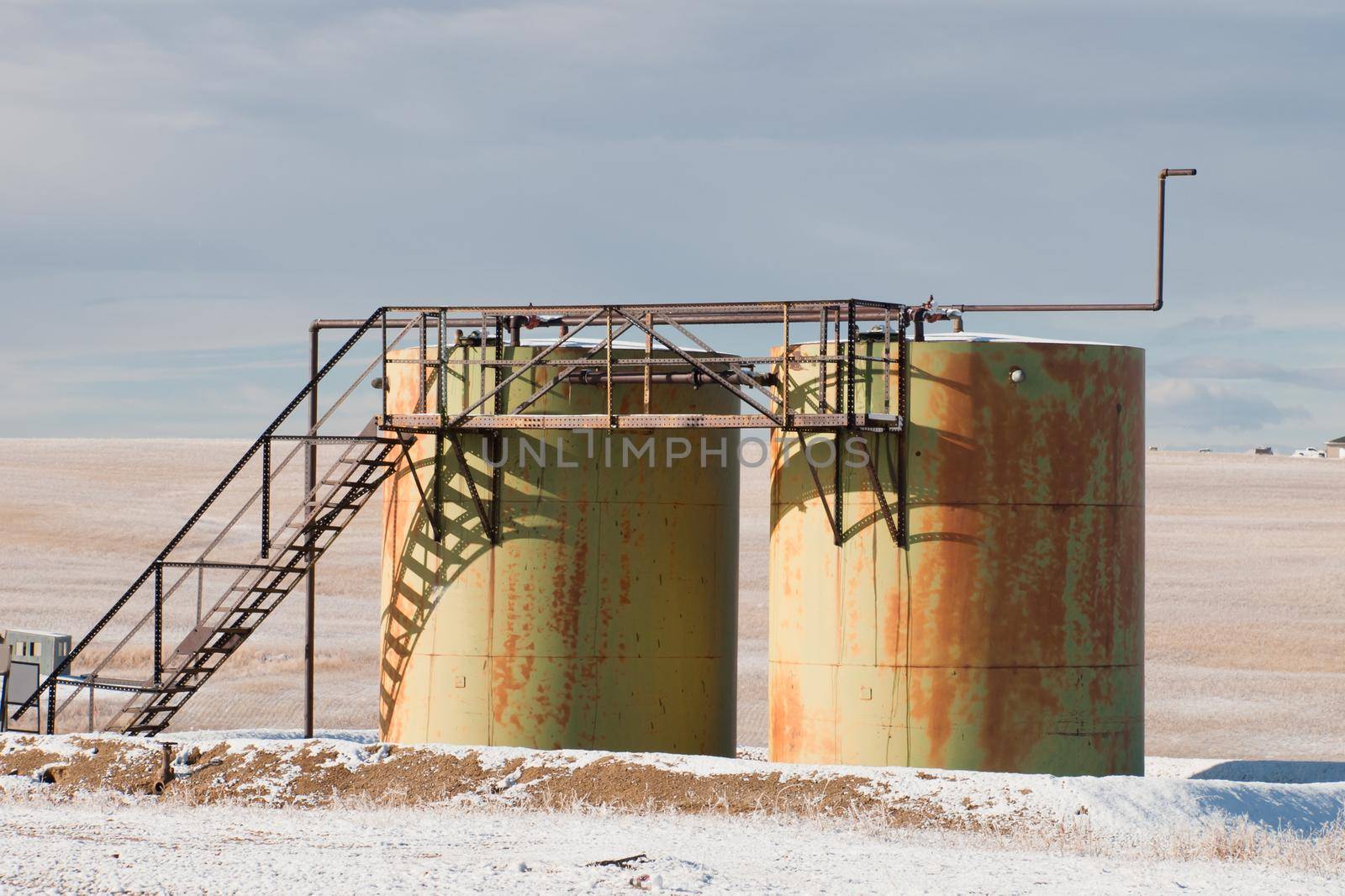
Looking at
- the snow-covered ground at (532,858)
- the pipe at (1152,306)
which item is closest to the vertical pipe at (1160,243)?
the pipe at (1152,306)

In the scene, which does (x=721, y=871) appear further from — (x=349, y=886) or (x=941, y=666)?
(x=941, y=666)

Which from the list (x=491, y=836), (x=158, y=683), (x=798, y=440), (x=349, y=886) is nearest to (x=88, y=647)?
(x=158, y=683)

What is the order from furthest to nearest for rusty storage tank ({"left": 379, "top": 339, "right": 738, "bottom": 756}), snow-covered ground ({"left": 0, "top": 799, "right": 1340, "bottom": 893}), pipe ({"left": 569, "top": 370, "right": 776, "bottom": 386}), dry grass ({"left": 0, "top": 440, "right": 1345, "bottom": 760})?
dry grass ({"left": 0, "top": 440, "right": 1345, "bottom": 760}), rusty storage tank ({"left": 379, "top": 339, "right": 738, "bottom": 756}), pipe ({"left": 569, "top": 370, "right": 776, "bottom": 386}), snow-covered ground ({"left": 0, "top": 799, "right": 1340, "bottom": 893})

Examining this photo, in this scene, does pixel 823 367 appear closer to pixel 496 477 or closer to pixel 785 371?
pixel 785 371

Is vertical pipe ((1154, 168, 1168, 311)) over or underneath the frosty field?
over

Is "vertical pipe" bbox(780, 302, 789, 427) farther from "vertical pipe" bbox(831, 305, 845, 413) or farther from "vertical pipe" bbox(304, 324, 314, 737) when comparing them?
"vertical pipe" bbox(304, 324, 314, 737)

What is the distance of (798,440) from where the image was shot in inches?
869

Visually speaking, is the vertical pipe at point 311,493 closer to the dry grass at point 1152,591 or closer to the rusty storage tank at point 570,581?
the rusty storage tank at point 570,581

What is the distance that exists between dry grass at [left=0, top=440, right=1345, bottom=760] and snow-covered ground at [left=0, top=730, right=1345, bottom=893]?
12.8 metres

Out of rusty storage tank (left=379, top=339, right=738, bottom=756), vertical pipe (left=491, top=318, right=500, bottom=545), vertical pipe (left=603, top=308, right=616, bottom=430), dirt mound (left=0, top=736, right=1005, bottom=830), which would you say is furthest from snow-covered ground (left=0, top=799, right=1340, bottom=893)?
vertical pipe (left=491, top=318, right=500, bottom=545)

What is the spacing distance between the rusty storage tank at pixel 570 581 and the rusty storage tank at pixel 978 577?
2249 millimetres

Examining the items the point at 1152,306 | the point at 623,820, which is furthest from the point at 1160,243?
the point at 623,820

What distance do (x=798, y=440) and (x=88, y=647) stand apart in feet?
84.4

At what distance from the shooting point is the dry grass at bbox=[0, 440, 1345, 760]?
35688 mm
